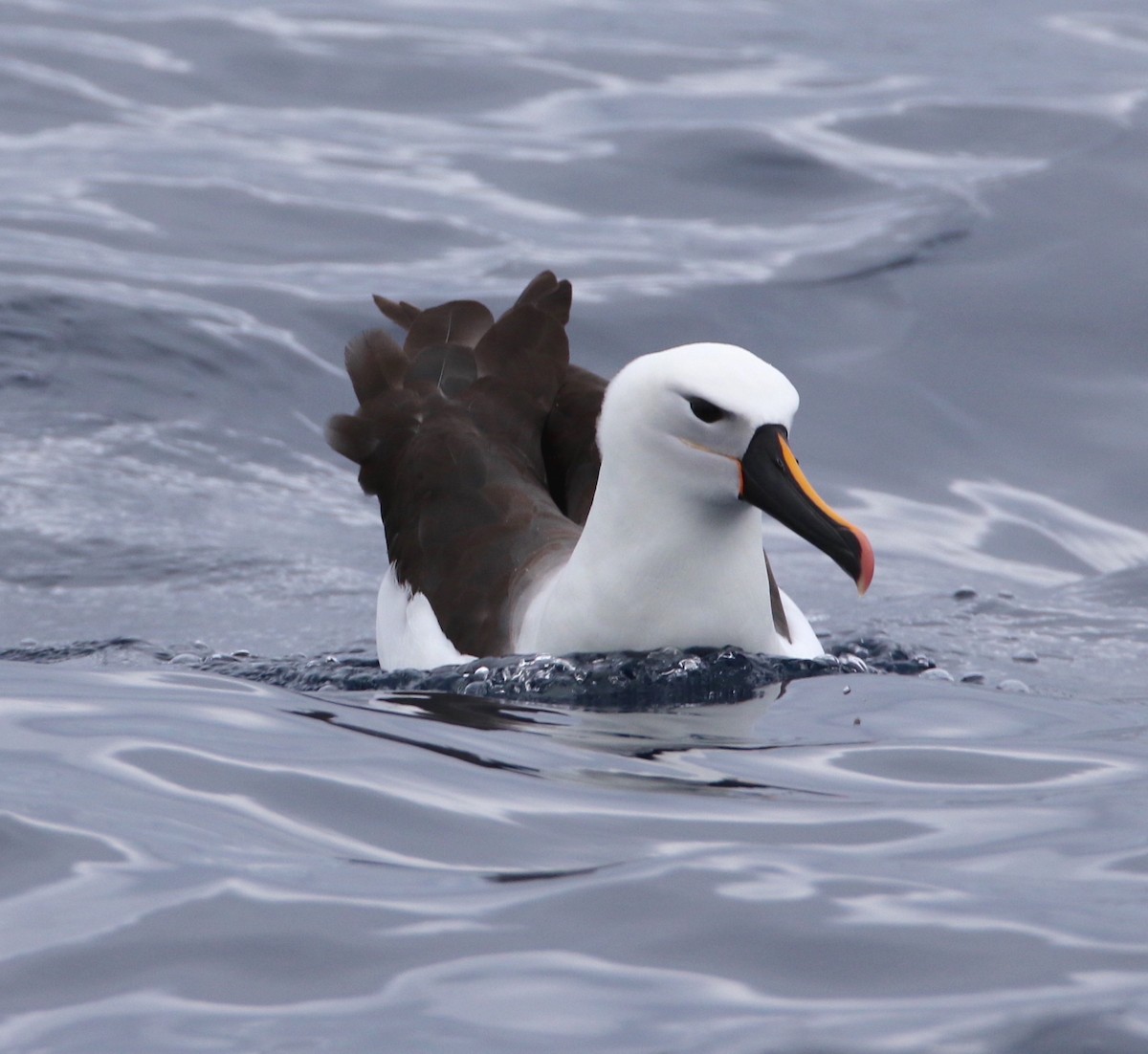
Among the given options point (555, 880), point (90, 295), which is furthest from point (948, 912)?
point (90, 295)

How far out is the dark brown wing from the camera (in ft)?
22.9

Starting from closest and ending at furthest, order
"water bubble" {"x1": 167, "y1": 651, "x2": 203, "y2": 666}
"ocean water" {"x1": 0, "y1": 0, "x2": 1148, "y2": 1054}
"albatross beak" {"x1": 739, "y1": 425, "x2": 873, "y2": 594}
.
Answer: "ocean water" {"x1": 0, "y1": 0, "x2": 1148, "y2": 1054} < "albatross beak" {"x1": 739, "y1": 425, "x2": 873, "y2": 594} < "water bubble" {"x1": 167, "y1": 651, "x2": 203, "y2": 666}

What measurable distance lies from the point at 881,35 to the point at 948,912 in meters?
19.0

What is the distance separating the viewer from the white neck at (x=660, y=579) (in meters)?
6.30

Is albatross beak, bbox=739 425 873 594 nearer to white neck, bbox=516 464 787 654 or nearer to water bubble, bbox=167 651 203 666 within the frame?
white neck, bbox=516 464 787 654

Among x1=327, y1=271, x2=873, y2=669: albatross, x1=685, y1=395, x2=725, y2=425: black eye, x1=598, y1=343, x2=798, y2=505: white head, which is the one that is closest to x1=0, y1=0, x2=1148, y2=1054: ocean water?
x1=327, y1=271, x2=873, y2=669: albatross

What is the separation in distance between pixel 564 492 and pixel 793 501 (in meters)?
2.08

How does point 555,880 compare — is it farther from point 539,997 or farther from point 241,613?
point 241,613

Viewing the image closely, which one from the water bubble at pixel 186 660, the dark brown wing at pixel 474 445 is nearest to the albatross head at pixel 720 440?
the dark brown wing at pixel 474 445

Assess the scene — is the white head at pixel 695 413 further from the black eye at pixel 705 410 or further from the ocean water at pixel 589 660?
the ocean water at pixel 589 660

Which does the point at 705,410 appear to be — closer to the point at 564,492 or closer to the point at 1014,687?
the point at 1014,687

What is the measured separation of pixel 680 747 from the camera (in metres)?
Result: 5.39

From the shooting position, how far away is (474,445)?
735cm

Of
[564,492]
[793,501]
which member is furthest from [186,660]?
[793,501]
